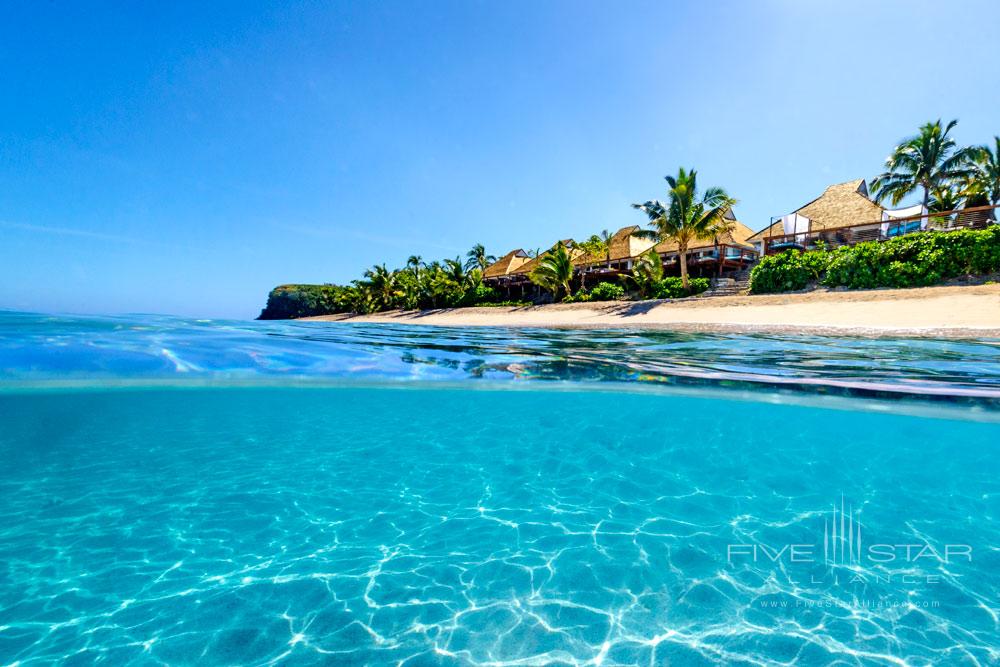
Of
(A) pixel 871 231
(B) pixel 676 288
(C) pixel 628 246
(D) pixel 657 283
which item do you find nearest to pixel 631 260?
(C) pixel 628 246

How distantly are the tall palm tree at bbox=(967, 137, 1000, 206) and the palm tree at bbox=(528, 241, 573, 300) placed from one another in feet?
101

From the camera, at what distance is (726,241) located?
3762 cm

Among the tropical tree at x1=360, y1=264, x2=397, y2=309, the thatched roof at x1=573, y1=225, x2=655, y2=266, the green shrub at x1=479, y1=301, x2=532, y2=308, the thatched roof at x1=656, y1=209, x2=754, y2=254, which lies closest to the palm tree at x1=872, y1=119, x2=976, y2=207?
the thatched roof at x1=656, y1=209, x2=754, y2=254

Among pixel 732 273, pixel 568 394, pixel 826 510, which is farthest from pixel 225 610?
pixel 732 273

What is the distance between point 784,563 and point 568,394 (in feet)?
35.0

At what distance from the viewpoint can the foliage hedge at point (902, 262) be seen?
20234 mm

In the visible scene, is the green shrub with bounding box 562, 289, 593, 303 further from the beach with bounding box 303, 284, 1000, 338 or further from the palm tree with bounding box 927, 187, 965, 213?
the palm tree with bounding box 927, 187, 965, 213

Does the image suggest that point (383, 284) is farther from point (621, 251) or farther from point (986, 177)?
point (986, 177)

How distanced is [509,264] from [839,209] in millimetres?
33078

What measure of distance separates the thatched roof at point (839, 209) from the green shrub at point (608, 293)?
40.2 ft

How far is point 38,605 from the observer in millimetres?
4020

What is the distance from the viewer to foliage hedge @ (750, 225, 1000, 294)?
2023 centimetres

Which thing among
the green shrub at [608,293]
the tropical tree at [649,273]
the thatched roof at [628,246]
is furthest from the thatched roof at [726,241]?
the green shrub at [608,293]

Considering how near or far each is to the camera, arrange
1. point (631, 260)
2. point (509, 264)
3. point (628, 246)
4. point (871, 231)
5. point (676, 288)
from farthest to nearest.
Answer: point (509, 264) → point (628, 246) → point (631, 260) → point (676, 288) → point (871, 231)
